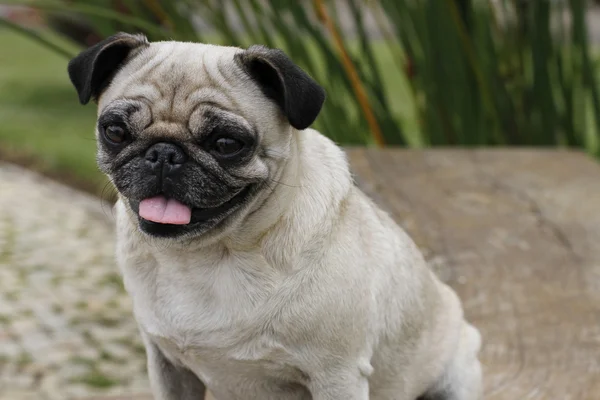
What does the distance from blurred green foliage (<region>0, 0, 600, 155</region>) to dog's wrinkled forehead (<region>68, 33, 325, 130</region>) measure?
223cm

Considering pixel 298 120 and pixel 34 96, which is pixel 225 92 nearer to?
pixel 298 120

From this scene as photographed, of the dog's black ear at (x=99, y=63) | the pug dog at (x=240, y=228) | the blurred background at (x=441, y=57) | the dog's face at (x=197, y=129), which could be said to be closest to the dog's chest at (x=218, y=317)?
the pug dog at (x=240, y=228)

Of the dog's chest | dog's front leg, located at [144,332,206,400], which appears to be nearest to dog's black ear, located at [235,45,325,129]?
the dog's chest

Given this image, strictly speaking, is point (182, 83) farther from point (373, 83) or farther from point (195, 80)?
point (373, 83)

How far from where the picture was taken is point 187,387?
2.59m

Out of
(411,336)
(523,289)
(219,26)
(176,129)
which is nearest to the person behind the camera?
(176,129)

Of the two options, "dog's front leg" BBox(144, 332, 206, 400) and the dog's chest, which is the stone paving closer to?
"dog's front leg" BBox(144, 332, 206, 400)

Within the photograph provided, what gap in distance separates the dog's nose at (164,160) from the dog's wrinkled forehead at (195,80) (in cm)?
7

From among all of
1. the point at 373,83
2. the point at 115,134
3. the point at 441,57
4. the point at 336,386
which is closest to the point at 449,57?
the point at 441,57

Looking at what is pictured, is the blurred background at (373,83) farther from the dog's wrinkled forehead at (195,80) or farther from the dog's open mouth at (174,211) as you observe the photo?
the dog's open mouth at (174,211)

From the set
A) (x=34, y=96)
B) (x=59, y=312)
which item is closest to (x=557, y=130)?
(x=59, y=312)

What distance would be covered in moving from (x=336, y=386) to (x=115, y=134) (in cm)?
77

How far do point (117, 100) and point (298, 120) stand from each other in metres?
0.40

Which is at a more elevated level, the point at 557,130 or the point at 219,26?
the point at 219,26
